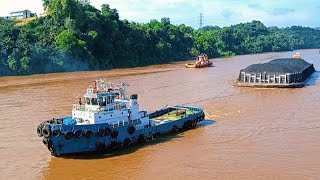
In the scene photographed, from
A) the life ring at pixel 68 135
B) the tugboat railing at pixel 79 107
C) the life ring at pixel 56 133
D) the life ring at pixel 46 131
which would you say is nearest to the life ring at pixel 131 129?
the tugboat railing at pixel 79 107

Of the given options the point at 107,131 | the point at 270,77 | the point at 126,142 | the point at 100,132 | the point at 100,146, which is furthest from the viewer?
the point at 270,77

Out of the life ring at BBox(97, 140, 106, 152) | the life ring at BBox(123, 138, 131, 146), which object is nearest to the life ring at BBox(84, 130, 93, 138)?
the life ring at BBox(97, 140, 106, 152)

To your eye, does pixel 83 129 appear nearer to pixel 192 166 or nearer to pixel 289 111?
pixel 192 166

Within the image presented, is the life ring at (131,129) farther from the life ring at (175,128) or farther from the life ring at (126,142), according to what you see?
the life ring at (175,128)

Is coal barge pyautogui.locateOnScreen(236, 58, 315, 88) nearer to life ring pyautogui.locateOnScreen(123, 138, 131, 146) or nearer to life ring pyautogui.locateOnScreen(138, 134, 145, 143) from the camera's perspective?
life ring pyautogui.locateOnScreen(138, 134, 145, 143)

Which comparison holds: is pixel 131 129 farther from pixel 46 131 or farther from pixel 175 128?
pixel 46 131

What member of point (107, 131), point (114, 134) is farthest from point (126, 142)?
point (107, 131)

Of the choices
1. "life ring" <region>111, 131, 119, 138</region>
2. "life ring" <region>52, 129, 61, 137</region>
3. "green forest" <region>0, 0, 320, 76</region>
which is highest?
"green forest" <region>0, 0, 320, 76</region>

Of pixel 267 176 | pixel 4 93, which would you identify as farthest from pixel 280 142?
pixel 4 93
